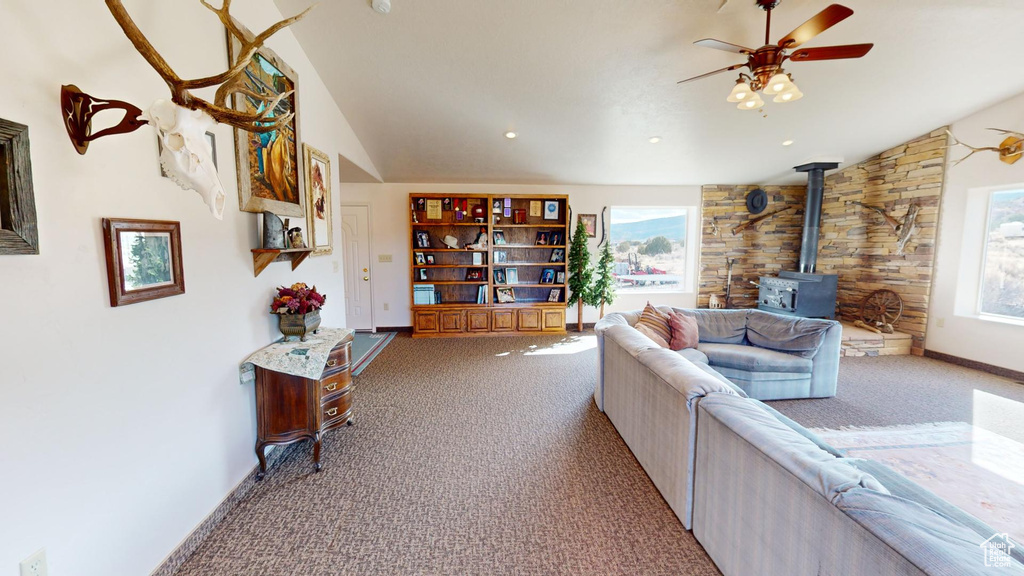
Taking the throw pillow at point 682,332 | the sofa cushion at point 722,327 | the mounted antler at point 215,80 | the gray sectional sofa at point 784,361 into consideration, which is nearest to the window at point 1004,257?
the gray sectional sofa at point 784,361

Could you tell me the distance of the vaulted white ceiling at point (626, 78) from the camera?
8.82ft

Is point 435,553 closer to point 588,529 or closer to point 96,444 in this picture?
point 588,529

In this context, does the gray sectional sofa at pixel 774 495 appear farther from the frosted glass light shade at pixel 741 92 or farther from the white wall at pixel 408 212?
the white wall at pixel 408 212

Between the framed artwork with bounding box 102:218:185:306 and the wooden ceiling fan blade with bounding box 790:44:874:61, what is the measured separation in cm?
372

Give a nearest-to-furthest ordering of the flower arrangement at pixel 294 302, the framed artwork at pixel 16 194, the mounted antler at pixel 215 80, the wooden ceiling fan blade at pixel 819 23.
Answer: the framed artwork at pixel 16 194
the mounted antler at pixel 215 80
the wooden ceiling fan blade at pixel 819 23
the flower arrangement at pixel 294 302

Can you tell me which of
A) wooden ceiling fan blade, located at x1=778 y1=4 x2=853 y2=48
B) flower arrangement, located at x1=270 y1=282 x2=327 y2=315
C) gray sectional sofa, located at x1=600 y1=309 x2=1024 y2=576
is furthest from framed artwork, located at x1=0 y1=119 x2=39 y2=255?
wooden ceiling fan blade, located at x1=778 y1=4 x2=853 y2=48

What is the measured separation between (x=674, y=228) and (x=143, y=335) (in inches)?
264

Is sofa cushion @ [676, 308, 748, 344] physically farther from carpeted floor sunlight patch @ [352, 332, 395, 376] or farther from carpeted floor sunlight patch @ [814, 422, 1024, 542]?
carpeted floor sunlight patch @ [352, 332, 395, 376]

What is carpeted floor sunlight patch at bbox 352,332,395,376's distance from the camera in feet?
14.5

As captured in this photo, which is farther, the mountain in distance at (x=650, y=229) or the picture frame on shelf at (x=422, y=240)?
the mountain in distance at (x=650, y=229)

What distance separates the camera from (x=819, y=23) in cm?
216

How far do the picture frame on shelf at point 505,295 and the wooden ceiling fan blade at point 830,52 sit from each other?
4.35m

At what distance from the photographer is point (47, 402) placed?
1.18m

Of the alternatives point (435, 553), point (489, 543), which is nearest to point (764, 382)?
point (489, 543)
